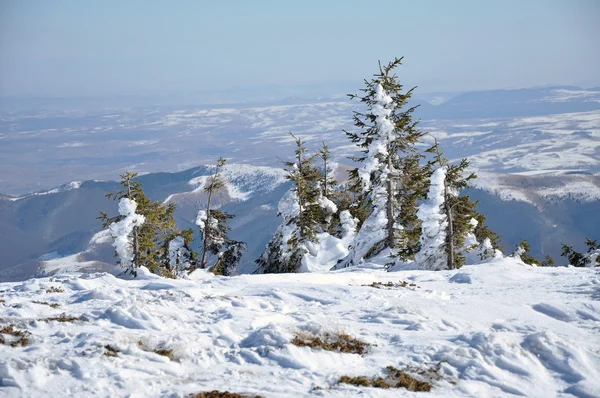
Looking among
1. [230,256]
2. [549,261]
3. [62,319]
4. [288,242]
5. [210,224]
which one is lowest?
[549,261]

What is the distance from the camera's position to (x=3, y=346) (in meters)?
9.72

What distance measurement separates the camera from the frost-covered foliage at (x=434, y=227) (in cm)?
2597

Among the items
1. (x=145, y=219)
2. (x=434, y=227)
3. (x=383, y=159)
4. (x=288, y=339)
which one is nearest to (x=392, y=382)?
(x=288, y=339)

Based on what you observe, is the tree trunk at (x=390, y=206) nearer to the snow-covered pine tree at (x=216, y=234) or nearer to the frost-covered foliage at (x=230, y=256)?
the snow-covered pine tree at (x=216, y=234)

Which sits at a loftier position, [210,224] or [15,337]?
[15,337]

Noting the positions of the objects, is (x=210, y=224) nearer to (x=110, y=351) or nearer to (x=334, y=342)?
(x=334, y=342)

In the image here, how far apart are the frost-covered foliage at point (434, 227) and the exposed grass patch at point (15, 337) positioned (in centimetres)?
1946

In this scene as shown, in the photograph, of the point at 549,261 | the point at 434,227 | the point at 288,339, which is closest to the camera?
the point at 288,339

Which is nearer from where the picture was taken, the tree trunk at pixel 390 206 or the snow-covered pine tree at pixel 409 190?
the tree trunk at pixel 390 206

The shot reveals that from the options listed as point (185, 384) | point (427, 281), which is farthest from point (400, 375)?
point (427, 281)

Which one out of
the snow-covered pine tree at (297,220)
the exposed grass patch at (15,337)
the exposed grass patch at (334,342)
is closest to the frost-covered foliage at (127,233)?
the snow-covered pine tree at (297,220)

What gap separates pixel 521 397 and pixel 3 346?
9075 mm

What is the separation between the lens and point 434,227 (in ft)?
87.4

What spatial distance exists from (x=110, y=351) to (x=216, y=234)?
30.4 metres
